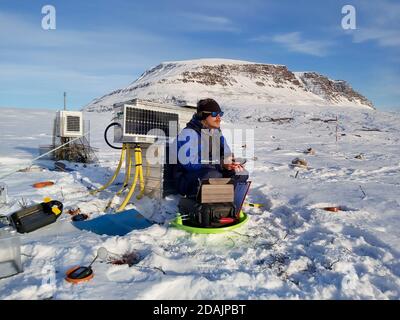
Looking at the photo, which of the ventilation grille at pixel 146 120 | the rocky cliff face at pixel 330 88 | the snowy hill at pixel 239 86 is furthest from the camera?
the rocky cliff face at pixel 330 88

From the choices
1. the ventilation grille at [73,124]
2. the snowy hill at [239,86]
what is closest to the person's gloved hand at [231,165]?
the ventilation grille at [73,124]

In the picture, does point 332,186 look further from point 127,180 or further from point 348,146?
point 348,146

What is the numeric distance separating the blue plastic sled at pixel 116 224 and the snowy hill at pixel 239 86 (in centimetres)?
4195

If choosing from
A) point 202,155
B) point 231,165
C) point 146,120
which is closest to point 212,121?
point 202,155

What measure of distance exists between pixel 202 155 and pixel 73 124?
5760 millimetres

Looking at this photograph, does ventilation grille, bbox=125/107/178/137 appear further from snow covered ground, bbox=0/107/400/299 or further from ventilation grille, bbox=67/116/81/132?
ventilation grille, bbox=67/116/81/132

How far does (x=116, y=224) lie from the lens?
4.07 meters

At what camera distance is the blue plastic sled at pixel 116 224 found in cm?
384

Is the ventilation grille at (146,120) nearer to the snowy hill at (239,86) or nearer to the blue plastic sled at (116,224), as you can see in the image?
the blue plastic sled at (116,224)

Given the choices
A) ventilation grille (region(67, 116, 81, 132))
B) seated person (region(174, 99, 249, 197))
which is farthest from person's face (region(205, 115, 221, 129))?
ventilation grille (region(67, 116, 81, 132))

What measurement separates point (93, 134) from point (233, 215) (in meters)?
14.7

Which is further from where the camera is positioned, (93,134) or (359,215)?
(93,134)
